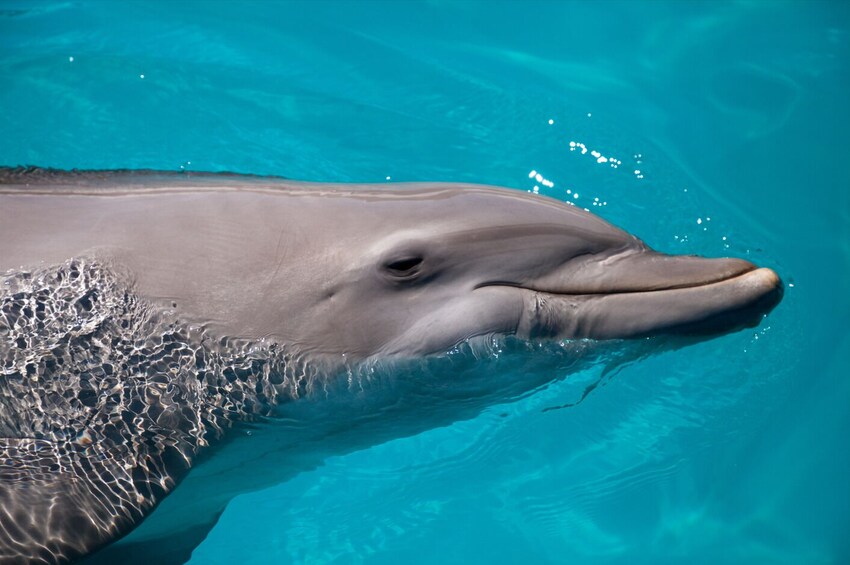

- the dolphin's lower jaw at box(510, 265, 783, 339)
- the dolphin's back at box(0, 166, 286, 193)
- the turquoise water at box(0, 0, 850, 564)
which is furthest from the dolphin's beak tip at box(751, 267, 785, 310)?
the dolphin's back at box(0, 166, 286, 193)

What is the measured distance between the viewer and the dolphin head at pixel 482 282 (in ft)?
12.7

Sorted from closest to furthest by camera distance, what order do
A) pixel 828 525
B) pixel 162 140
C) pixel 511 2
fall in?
1. pixel 828 525
2. pixel 162 140
3. pixel 511 2

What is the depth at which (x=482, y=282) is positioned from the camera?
3.91 metres

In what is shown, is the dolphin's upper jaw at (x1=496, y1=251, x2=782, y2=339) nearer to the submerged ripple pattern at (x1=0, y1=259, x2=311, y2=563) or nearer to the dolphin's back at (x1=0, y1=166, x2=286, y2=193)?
the submerged ripple pattern at (x1=0, y1=259, x2=311, y2=563)

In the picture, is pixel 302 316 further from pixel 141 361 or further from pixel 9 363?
pixel 9 363

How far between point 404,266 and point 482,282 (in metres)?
0.39

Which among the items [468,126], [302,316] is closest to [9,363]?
[302,316]

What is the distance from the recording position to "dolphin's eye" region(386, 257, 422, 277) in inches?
153

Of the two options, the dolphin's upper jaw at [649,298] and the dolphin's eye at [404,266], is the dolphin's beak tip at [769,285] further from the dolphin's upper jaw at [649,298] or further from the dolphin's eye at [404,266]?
the dolphin's eye at [404,266]

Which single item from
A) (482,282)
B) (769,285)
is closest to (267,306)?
(482,282)

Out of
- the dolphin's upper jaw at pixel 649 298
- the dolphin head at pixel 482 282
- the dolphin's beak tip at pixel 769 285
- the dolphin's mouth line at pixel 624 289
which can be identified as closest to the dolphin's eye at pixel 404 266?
the dolphin head at pixel 482 282

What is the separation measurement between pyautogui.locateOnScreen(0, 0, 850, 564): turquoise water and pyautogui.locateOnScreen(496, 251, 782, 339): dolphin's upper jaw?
2.03 meters

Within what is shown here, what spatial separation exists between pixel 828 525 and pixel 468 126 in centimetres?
498

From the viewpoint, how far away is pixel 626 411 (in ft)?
→ 21.8
